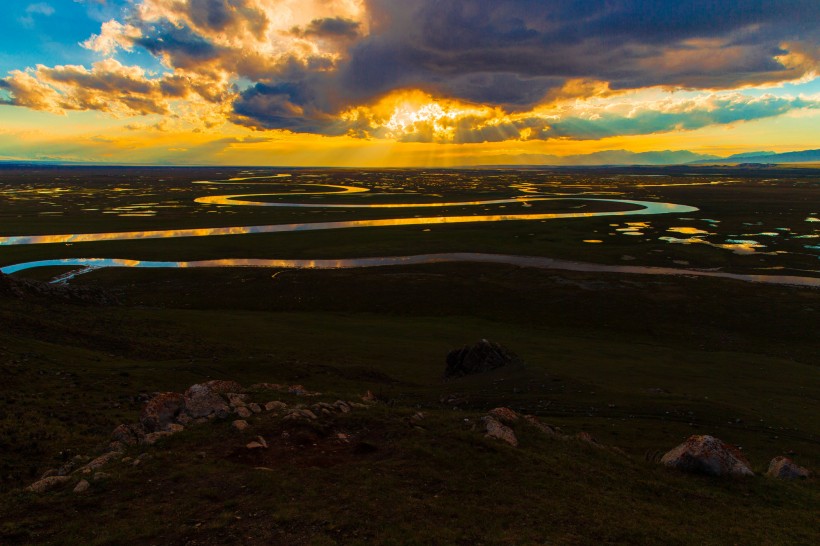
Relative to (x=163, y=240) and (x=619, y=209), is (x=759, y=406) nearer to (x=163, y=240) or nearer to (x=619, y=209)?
(x=163, y=240)

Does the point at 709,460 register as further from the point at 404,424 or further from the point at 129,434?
the point at 129,434

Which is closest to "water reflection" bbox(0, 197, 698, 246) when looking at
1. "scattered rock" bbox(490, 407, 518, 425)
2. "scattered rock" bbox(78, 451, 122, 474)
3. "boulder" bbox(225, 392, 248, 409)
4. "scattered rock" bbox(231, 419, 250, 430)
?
"boulder" bbox(225, 392, 248, 409)

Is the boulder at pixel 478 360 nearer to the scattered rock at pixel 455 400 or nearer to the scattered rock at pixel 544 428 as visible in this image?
the scattered rock at pixel 455 400

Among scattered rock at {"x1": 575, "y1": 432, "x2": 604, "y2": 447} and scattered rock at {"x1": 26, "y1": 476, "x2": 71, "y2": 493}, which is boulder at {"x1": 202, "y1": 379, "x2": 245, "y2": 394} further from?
scattered rock at {"x1": 575, "y1": 432, "x2": 604, "y2": 447}

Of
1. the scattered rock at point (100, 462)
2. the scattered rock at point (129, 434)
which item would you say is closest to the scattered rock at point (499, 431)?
the scattered rock at point (129, 434)

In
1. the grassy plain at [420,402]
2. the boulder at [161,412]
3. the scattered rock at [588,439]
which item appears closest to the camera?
the grassy plain at [420,402]

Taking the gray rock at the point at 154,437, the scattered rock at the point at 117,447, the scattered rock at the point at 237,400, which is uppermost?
the gray rock at the point at 154,437
